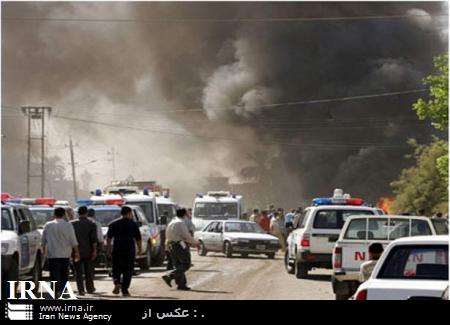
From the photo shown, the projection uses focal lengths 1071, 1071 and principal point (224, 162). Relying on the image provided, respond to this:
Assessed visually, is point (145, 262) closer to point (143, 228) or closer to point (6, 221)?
point (143, 228)

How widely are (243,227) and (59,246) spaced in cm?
1772

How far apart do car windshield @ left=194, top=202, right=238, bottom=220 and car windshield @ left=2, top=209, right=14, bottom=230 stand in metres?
23.5

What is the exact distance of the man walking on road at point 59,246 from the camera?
15914 mm

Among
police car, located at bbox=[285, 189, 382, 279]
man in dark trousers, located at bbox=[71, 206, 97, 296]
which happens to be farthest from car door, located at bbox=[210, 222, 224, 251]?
man in dark trousers, located at bbox=[71, 206, 97, 296]

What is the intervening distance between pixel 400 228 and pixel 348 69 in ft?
166

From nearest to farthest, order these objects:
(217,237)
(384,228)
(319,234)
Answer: (384,228)
(319,234)
(217,237)

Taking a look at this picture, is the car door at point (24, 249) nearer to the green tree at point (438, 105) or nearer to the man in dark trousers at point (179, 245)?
the man in dark trousers at point (179, 245)

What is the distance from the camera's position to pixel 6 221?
17.0m

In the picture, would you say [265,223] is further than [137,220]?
Yes

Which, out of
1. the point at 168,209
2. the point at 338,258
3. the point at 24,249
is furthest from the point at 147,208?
the point at 338,258

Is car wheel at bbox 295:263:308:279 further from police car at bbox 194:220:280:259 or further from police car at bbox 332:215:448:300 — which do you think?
police car at bbox 194:220:280:259
